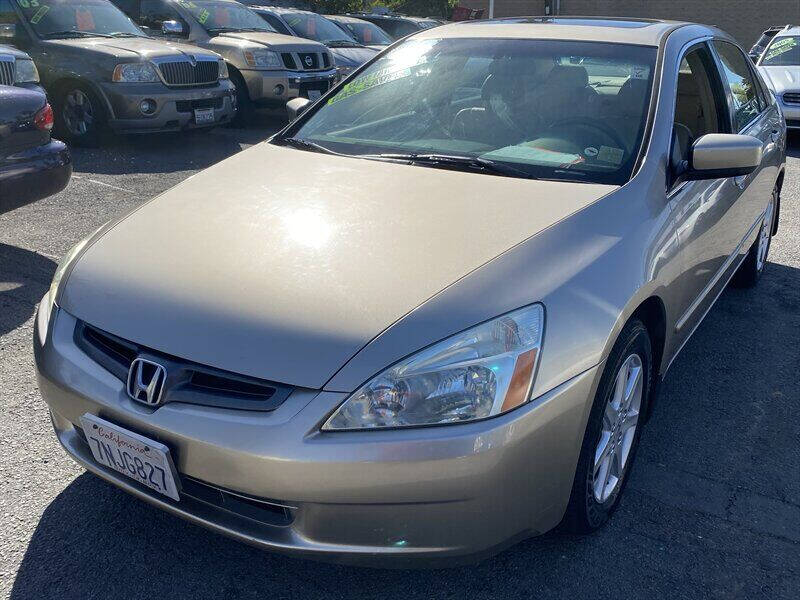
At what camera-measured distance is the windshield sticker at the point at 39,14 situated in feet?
28.2

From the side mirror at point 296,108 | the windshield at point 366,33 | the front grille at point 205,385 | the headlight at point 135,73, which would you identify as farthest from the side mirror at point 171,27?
the front grille at point 205,385

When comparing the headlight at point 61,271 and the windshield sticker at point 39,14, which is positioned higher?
the headlight at point 61,271

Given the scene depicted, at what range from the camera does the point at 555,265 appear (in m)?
2.35

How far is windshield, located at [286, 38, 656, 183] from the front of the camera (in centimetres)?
306

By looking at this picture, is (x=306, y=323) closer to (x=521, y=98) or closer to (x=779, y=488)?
(x=521, y=98)

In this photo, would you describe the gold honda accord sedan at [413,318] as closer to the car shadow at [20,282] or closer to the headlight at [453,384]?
the headlight at [453,384]

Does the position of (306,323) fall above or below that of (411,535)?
above

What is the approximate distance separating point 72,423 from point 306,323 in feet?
2.72

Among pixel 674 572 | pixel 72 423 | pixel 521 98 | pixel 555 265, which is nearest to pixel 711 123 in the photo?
pixel 521 98

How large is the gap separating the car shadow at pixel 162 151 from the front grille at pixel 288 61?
0.86 m

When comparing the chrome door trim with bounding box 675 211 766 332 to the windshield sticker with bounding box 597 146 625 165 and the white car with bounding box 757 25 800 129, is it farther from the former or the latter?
the white car with bounding box 757 25 800 129

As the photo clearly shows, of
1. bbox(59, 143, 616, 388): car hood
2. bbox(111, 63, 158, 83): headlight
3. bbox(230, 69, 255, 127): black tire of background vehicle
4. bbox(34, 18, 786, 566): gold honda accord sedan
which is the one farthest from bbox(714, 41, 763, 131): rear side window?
bbox(230, 69, 255, 127): black tire of background vehicle

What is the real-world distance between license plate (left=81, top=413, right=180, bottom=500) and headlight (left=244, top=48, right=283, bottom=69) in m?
8.71

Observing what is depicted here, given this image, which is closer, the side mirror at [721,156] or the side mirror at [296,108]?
the side mirror at [721,156]
